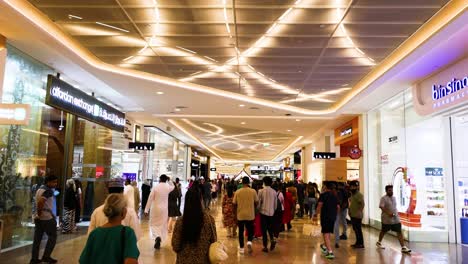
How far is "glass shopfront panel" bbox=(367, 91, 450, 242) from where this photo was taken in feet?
32.1

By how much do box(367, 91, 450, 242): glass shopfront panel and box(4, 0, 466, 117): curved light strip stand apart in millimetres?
1607

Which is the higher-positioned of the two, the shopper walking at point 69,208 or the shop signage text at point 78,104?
the shop signage text at point 78,104

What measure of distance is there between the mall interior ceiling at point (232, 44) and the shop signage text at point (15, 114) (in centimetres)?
130

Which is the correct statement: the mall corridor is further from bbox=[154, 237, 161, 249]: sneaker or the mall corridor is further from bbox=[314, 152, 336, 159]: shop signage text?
bbox=[314, 152, 336, 159]: shop signage text

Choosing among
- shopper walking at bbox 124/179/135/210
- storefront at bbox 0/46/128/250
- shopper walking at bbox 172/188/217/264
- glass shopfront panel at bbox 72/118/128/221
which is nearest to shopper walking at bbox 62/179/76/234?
storefront at bbox 0/46/128/250

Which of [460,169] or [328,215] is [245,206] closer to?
[328,215]

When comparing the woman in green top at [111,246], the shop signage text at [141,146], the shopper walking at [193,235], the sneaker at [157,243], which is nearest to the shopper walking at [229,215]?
the sneaker at [157,243]

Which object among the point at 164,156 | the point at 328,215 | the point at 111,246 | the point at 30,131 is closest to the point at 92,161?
the point at 30,131

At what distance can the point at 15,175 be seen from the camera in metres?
7.90

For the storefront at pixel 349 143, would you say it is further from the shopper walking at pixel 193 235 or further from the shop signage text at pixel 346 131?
the shopper walking at pixel 193 235

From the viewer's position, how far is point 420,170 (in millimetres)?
10055

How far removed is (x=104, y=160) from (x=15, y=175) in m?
5.69

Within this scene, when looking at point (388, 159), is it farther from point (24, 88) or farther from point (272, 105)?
point (24, 88)

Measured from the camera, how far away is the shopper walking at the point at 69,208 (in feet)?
32.7
